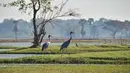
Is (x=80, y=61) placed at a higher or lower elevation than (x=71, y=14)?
lower

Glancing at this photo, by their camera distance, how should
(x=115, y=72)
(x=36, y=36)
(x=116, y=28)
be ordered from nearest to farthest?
(x=115, y=72) < (x=36, y=36) < (x=116, y=28)

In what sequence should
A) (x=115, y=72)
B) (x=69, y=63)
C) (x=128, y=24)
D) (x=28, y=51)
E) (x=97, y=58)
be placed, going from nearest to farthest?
1. (x=115, y=72)
2. (x=69, y=63)
3. (x=97, y=58)
4. (x=28, y=51)
5. (x=128, y=24)

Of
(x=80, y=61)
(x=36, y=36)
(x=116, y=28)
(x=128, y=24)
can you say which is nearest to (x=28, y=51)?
(x=36, y=36)

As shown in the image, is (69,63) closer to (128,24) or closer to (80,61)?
(80,61)

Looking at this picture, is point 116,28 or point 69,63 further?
point 116,28

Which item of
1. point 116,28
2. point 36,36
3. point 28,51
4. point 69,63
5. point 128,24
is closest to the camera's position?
point 69,63

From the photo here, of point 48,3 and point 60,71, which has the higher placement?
point 48,3

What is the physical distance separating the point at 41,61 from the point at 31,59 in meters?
0.92

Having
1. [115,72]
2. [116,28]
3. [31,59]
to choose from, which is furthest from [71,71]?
[116,28]

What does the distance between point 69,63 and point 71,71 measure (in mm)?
5828

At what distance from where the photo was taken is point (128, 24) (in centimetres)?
17262

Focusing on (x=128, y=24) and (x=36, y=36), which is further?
(x=128, y=24)

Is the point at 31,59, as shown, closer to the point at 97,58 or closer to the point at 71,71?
the point at 97,58

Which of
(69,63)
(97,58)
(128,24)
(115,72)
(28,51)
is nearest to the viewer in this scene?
(115,72)
